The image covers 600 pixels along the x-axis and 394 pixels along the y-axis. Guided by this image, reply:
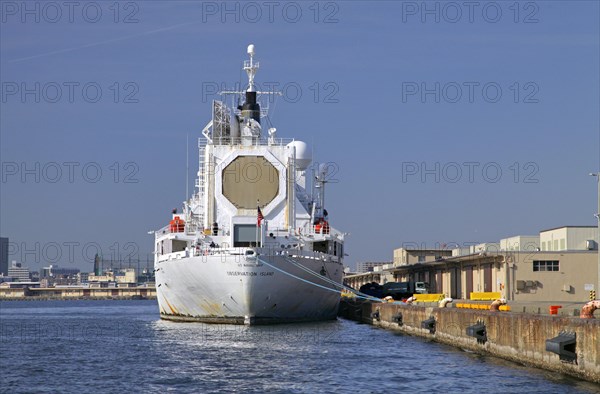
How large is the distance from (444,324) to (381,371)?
11634mm

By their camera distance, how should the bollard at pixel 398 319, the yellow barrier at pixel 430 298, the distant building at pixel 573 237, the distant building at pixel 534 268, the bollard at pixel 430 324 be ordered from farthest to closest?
1. the distant building at pixel 573 237
2. the distant building at pixel 534 268
3. the yellow barrier at pixel 430 298
4. the bollard at pixel 398 319
5. the bollard at pixel 430 324

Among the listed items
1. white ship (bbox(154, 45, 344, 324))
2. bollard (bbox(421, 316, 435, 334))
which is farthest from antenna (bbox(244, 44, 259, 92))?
bollard (bbox(421, 316, 435, 334))

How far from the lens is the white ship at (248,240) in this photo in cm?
5078

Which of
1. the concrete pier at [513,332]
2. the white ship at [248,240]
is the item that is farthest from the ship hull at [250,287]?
the concrete pier at [513,332]

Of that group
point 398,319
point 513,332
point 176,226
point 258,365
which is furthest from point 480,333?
point 176,226

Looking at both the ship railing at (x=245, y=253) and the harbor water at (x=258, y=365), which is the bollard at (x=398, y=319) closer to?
the harbor water at (x=258, y=365)

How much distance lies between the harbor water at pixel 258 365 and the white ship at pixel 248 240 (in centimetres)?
241

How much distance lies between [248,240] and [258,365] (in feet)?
63.0

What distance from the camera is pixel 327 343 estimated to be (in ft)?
143

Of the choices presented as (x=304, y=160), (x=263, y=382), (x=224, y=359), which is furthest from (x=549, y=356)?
(x=304, y=160)

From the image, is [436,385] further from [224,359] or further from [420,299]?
[420,299]

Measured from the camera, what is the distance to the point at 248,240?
52.8 m

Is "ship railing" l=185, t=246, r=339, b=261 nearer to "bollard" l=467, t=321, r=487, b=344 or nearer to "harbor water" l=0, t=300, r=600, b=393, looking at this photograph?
"harbor water" l=0, t=300, r=600, b=393

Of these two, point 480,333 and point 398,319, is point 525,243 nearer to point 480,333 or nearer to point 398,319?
point 398,319
